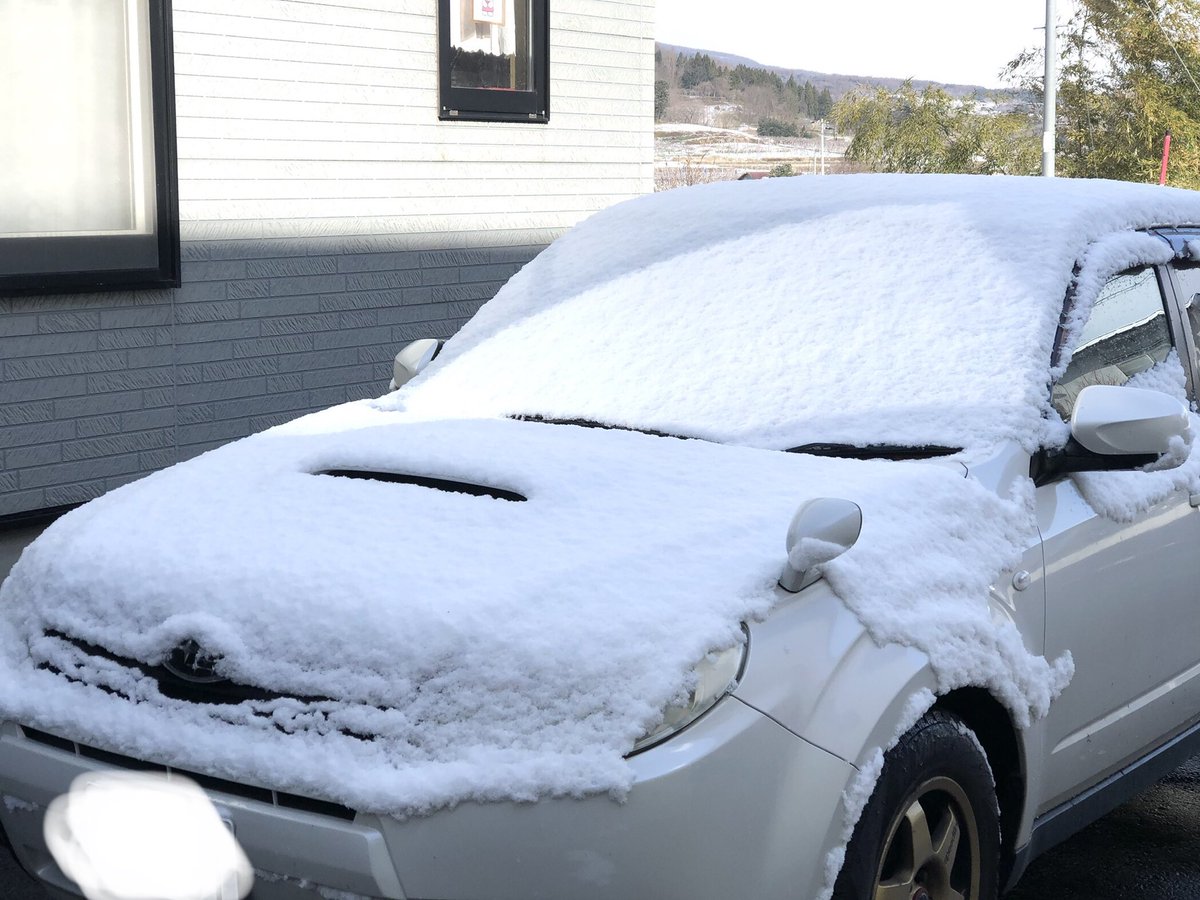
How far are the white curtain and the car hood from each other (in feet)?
12.8

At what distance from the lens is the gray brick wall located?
658 cm

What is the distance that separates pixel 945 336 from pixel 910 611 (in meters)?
0.91

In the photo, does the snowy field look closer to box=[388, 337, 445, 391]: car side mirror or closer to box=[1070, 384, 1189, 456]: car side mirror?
box=[388, 337, 445, 391]: car side mirror

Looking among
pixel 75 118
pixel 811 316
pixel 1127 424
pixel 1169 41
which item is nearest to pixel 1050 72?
pixel 1169 41

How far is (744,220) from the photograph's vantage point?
392cm

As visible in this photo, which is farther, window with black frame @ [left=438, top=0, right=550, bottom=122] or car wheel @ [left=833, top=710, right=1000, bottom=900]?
window with black frame @ [left=438, top=0, right=550, bottom=122]

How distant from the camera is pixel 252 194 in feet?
24.5

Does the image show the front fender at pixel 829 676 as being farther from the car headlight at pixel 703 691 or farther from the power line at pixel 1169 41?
the power line at pixel 1169 41

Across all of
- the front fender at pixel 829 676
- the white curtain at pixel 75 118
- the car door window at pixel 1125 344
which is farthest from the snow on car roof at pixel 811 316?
the white curtain at pixel 75 118

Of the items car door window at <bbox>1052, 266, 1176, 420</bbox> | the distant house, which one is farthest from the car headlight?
the distant house

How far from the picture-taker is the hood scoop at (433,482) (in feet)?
9.82

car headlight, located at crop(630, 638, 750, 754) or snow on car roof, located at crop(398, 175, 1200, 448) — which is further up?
snow on car roof, located at crop(398, 175, 1200, 448)

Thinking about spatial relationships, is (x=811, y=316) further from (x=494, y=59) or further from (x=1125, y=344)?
(x=494, y=59)

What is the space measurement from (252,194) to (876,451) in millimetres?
4985
